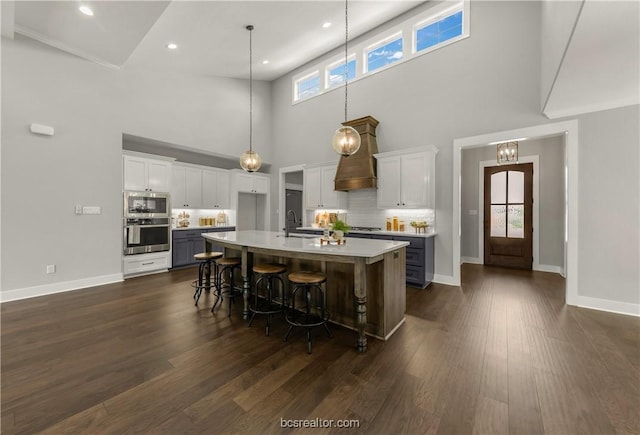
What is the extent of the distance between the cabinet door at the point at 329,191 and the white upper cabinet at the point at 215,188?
2718 millimetres

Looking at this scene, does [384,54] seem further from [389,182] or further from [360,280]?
[360,280]

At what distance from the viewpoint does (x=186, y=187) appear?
6.29 metres

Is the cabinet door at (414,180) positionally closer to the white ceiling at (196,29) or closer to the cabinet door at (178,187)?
the white ceiling at (196,29)

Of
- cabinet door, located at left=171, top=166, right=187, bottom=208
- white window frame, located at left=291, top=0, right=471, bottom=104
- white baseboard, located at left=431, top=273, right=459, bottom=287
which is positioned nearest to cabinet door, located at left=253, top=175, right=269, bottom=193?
cabinet door, located at left=171, top=166, right=187, bottom=208

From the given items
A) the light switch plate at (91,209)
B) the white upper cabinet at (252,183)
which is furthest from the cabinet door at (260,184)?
the light switch plate at (91,209)

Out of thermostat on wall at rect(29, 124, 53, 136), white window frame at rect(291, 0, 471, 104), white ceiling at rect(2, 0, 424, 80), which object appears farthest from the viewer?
white window frame at rect(291, 0, 471, 104)

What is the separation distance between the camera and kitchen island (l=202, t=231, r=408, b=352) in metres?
2.37

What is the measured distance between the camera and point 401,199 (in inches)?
199

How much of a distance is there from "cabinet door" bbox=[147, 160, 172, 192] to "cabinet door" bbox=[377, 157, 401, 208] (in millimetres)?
4498

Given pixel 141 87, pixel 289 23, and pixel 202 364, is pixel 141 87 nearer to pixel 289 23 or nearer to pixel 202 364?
pixel 289 23

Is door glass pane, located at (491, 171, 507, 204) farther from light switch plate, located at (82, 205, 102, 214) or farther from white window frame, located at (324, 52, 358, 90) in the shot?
light switch plate, located at (82, 205, 102, 214)

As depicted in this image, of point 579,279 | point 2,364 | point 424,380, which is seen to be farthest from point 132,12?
point 579,279

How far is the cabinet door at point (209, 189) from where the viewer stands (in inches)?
262

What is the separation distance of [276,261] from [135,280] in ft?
10.5
